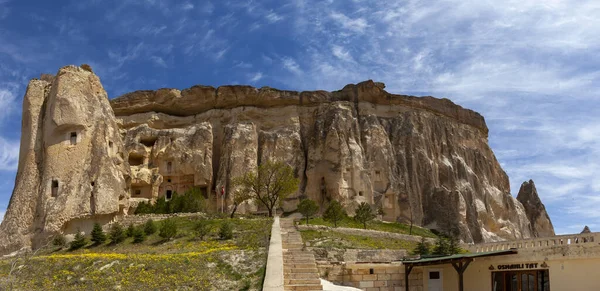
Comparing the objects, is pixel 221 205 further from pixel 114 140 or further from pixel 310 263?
pixel 310 263

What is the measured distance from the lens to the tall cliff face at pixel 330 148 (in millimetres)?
56750

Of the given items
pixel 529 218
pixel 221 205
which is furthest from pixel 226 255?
pixel 529 218

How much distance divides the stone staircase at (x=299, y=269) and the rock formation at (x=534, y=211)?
187 ft

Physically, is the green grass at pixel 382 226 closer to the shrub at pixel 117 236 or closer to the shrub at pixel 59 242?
the shrub at pixel 117 236

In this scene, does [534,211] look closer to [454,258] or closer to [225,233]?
[225,233]

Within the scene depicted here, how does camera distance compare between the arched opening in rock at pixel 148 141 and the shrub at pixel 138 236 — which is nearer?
the shrub at pixel 138 236

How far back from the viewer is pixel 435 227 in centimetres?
5769

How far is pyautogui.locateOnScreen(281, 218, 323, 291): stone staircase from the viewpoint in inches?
783

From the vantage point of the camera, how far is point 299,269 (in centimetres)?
2152

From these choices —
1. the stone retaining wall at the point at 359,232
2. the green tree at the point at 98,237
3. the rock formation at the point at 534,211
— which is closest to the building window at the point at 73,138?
the green tree at the point at 98,237

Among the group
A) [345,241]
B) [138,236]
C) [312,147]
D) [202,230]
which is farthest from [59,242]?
[312,147]

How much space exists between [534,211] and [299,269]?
63843 millimetres

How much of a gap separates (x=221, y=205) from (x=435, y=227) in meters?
21.5

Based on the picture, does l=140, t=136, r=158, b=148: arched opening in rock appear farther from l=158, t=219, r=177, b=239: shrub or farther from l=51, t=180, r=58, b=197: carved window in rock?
l=158, t=219, r=177, b=239: shrub
